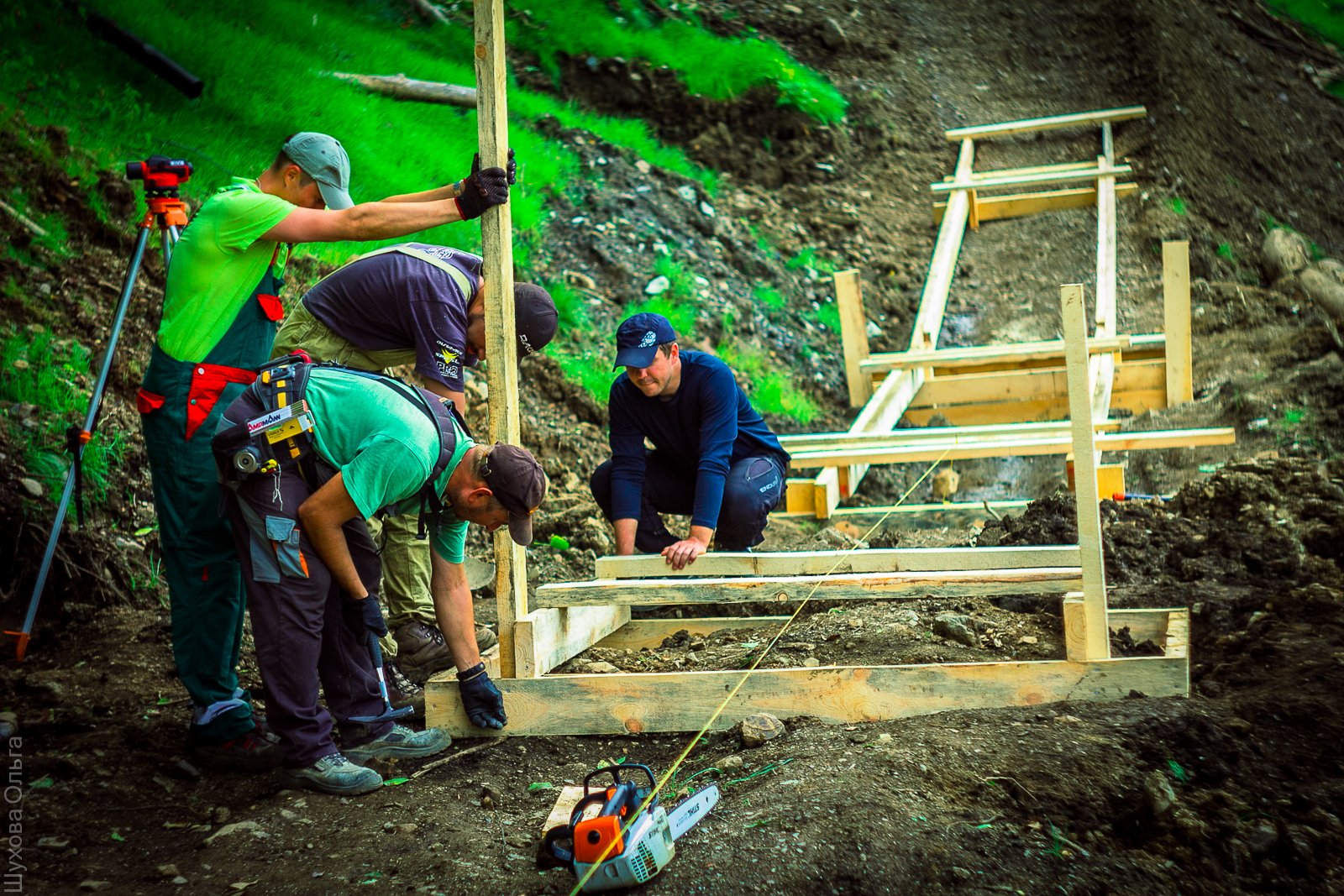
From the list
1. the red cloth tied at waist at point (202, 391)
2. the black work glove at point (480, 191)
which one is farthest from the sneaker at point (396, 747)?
the black work glove at point (480, 191)

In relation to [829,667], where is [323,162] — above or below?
above

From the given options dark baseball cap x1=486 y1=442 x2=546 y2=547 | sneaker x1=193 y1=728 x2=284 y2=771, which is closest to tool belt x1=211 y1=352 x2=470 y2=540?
dark baseball cap x1=486 y1=442 x2=546 y2=547

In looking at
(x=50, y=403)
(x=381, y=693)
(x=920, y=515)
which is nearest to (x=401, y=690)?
(x=381, y=693)

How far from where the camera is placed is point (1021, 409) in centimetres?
691

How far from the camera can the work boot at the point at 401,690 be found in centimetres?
348

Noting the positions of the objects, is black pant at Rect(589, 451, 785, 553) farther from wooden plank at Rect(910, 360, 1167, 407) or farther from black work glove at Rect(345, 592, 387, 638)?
wooden plank at Rect(910, 360, 1167, 407)

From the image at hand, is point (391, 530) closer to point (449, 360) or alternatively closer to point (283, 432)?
point (449, 360)

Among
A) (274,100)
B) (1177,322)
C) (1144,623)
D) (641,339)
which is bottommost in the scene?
(1144,623)

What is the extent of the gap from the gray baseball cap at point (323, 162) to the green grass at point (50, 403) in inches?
79.0

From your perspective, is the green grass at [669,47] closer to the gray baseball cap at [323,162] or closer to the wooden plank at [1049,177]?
the wooden plank at [1049,177]

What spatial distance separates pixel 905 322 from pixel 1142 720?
737 centimetres

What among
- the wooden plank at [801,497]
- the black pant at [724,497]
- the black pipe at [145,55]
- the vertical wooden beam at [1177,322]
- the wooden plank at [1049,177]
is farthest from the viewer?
the wooden plank at [1049,177]

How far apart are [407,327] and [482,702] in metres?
1.30

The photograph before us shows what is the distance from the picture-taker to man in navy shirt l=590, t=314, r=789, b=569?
368 centimetres
